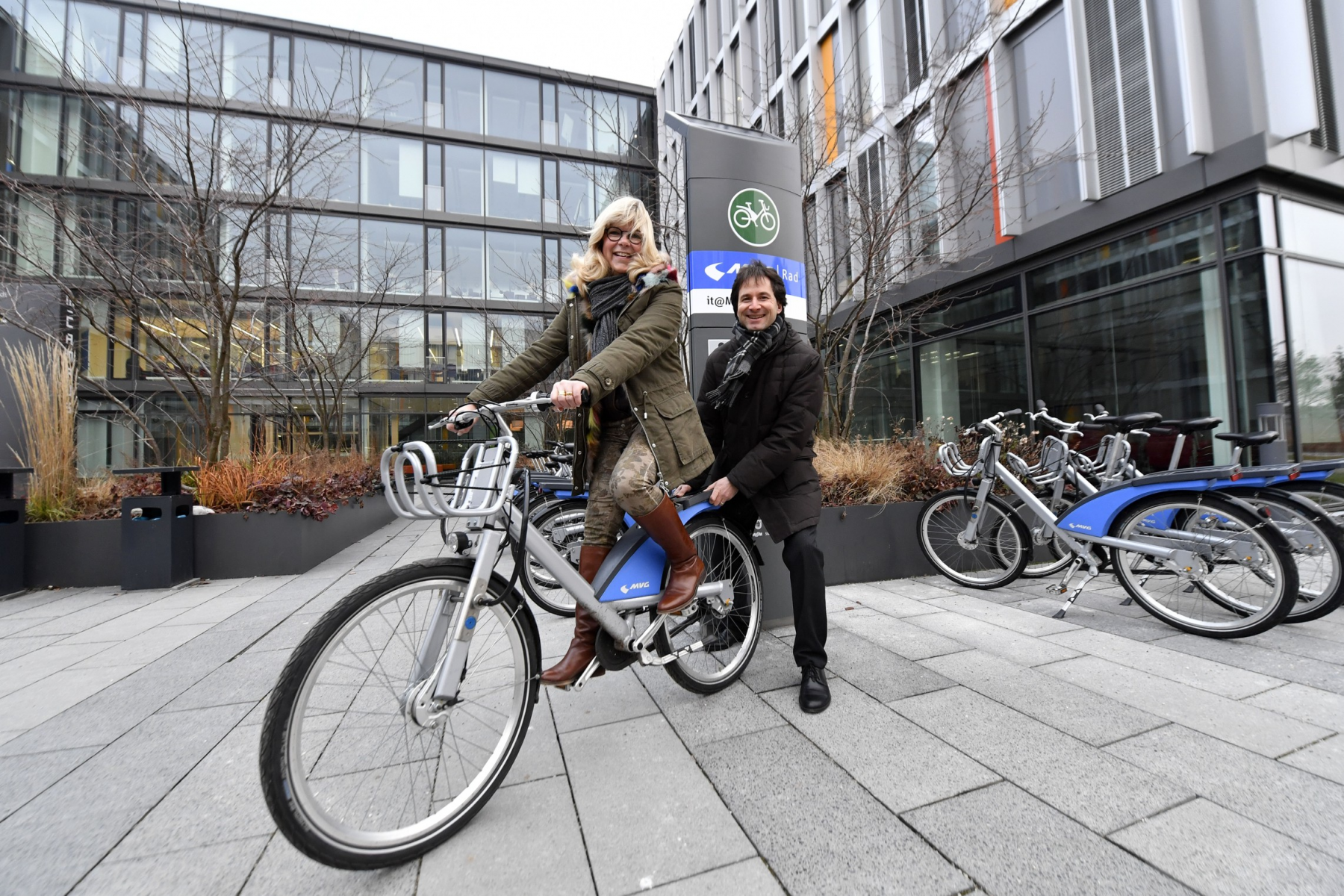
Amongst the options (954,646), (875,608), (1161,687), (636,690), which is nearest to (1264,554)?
(1161,687)

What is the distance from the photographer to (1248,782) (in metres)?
1.68

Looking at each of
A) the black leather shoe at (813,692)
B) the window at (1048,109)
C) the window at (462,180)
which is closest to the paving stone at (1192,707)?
the black leather shoe at (813,692)

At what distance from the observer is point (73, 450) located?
5352 millimetres

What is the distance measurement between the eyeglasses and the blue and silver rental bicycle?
0.80m

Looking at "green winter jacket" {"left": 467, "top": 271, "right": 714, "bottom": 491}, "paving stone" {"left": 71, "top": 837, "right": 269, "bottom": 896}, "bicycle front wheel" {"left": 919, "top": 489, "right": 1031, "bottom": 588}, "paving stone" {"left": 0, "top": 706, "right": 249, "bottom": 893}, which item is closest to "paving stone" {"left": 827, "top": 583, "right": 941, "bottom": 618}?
"bicycle front wheel" {"left": 919, "top": 489, "right": 1031, "bottom": 588}

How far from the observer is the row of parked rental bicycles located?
2957 mm

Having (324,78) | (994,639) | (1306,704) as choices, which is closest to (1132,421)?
(994,639)

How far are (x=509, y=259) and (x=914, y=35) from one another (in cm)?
1466

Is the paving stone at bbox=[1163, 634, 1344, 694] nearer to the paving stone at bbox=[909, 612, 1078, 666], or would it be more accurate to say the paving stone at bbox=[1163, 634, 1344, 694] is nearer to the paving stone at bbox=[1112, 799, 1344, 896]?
the paving stone at bbox=[909, 612, 1078, 666]

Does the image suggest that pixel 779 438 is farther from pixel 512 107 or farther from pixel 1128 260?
pixel 512 107

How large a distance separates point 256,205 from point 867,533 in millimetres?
7365

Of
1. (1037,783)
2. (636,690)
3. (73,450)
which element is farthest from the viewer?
(73,450)

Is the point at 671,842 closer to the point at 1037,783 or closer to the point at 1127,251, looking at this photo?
the point at 1037,783

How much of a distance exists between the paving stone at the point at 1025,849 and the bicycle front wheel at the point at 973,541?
2.90 metres
